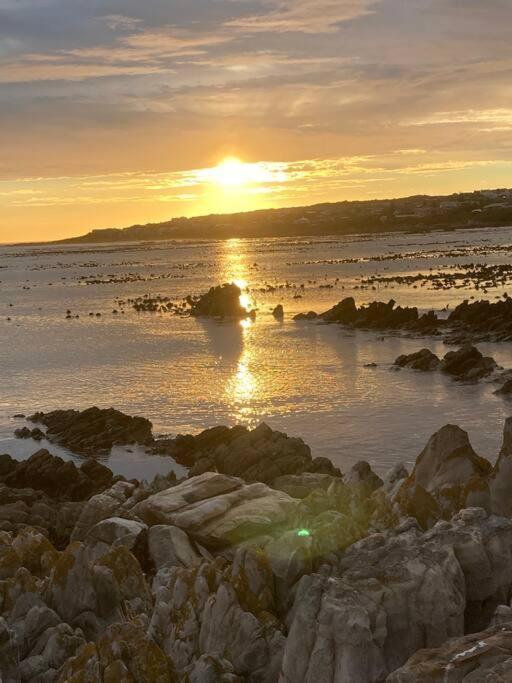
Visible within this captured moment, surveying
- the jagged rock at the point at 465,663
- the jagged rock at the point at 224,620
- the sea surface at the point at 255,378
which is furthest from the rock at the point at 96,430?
the jagged rock at the point at 465,663

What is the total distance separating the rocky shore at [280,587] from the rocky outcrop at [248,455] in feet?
26.5

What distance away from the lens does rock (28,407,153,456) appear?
33.2m

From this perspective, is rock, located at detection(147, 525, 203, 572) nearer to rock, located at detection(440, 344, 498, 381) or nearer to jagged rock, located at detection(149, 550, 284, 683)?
jagged rock, located at detection(149, 550, 284, 683)

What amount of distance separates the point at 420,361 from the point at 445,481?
28.3m

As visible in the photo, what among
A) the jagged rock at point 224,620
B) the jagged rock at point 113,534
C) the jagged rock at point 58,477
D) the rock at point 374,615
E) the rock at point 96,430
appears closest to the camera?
the rock at point 374,615

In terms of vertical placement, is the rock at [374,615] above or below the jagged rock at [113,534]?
above

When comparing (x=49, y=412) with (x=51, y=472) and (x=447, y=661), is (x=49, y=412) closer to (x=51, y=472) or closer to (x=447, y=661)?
(x=51, y=472)

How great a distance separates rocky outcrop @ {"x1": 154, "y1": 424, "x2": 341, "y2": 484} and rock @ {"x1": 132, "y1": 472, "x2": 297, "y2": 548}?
8580 mm

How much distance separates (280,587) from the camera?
1188 centimetres

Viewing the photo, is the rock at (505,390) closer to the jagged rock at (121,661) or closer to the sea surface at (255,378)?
the sea surface at (255,378)

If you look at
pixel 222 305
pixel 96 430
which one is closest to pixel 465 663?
pixel 96 430

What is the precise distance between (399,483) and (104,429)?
1966cm

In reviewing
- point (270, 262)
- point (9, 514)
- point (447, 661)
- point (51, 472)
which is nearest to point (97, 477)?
Answer: point (51, 472)

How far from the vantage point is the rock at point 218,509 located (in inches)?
604
